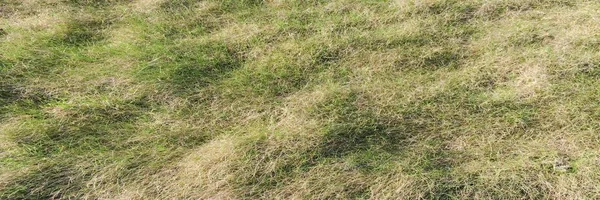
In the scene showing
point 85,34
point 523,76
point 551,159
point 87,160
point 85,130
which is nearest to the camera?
point 551,159

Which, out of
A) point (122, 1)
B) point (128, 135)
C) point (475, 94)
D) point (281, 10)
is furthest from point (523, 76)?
point (122, 1)

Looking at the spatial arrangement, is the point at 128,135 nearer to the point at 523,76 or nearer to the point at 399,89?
the point at 399,89

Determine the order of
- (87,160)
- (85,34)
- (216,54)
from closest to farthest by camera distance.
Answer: (87,160) → (216,54) → (85,34)

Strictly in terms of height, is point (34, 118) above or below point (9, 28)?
below

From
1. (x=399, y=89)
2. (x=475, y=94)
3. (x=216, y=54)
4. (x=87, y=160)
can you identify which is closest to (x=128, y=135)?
(x=87, y=160)

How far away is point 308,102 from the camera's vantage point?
2211 mm

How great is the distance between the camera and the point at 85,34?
112 inches

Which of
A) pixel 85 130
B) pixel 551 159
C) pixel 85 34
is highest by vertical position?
pixel 85 34

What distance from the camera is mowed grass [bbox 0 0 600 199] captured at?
185 centimetres

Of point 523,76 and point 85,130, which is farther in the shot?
point 523,76

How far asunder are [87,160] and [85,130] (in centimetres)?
20

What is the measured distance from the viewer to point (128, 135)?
2096 millimetres

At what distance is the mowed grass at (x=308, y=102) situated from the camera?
185 centimetres

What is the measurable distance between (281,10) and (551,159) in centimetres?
187
